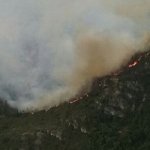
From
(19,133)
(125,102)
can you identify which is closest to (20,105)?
(19,133)

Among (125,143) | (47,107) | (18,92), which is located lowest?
(125,143)

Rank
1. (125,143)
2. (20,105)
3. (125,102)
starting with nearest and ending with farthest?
(125,143) < (125,102) < (20,105)

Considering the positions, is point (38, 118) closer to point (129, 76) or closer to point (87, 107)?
point (87, 107)

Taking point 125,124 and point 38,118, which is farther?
point 38,118

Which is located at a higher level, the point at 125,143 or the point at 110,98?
the point at 110,98

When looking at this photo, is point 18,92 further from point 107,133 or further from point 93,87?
point 107,133

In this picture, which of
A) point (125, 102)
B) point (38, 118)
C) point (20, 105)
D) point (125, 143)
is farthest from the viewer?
point (20, 105)
